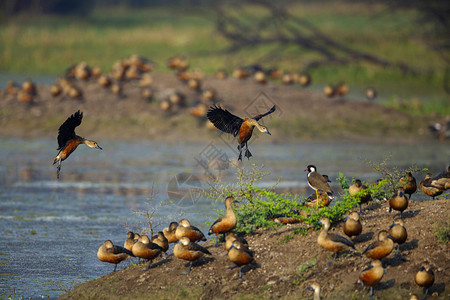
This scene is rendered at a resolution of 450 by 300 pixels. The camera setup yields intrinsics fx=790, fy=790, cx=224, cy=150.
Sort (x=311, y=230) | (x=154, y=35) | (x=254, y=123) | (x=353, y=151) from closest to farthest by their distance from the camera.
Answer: (x=311, y=230) < (x=254, y=123) < (x=353, y=151) < (x=154, y=35)

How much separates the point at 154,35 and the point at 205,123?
81.2ft

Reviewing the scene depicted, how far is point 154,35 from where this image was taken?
157 feet

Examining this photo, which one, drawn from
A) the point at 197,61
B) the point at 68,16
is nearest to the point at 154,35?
the point at 197,61

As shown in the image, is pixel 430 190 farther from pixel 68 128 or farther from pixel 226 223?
pixel 68 128

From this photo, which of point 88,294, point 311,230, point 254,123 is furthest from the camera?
point 254,123

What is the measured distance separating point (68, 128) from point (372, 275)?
416cm

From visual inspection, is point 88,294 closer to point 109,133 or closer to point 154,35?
point 109,133

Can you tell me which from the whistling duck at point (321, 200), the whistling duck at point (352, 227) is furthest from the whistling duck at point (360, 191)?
the whistling duck at point (352, 227)

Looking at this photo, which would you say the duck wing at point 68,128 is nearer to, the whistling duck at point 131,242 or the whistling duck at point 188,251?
the whistling duck at point 131,242

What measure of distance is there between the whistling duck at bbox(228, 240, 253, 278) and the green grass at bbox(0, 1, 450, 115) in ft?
62.9

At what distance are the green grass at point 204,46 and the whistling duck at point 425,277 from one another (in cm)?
1939

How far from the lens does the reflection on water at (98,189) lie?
10461mm

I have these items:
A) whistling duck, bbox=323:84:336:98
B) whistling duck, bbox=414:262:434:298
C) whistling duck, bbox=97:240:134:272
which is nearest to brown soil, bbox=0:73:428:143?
whistling duck, bbox=323:84:336:98

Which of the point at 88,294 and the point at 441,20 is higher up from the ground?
the point at 88,294
